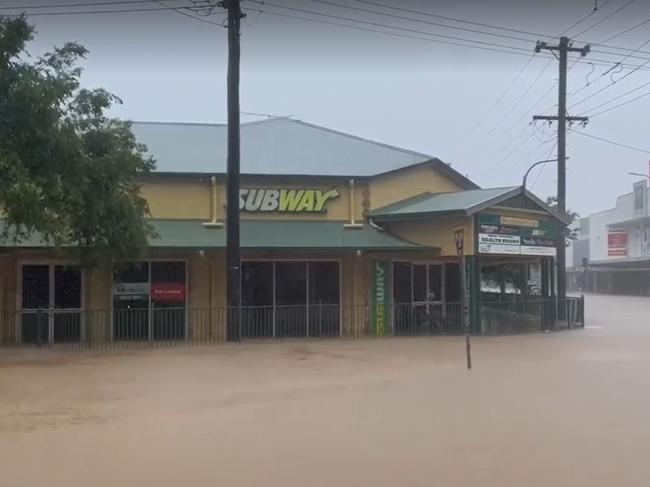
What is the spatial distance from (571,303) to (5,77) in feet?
62.4

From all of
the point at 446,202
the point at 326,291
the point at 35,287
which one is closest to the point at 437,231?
the point at 446,202

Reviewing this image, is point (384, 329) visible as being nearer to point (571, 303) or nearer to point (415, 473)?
point (571, 303)

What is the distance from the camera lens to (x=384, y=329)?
23.9m

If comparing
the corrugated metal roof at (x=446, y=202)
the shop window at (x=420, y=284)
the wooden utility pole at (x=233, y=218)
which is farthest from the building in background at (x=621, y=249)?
the wooden utility pole at (x=233, y=218)

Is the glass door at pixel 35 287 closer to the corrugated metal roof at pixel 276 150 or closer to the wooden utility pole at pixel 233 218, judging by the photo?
the corrugated metal roof at pixel 276 150

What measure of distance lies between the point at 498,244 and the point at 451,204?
→ 70.4 inches

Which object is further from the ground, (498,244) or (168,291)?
(498,244)

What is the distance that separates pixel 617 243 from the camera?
226 feet

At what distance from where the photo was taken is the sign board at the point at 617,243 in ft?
224

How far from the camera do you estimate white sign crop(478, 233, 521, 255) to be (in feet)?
76.7

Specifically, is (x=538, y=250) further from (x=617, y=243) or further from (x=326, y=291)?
(x=617, y=243)

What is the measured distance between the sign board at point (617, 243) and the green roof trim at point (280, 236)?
4906 cm

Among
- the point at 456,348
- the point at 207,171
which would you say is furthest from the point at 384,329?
the point at 207,171

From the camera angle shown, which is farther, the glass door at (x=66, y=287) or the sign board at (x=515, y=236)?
the sign board at (x=515, y=236)
